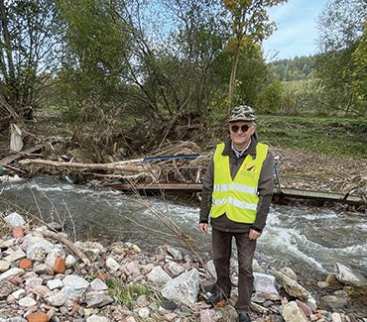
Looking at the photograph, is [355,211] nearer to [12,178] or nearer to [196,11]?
[12,178]

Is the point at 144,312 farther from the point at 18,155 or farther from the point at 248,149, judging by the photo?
the point at 18,155

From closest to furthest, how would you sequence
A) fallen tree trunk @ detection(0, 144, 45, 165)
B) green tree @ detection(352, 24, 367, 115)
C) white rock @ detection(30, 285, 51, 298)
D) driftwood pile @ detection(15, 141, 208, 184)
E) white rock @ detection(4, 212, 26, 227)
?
white rock @ detection(30, 285, 51, 298)
white rock @ detection(4, 212, 26, 227)
driftwood pile @ detection(15, 141, 208, 184)
fallen tree trunk @ detection(0, 144, 45, 165)
green tree @ detection(352, 24, 367, 115)

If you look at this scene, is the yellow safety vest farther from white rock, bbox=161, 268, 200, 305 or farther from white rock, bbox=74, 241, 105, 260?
white rock, bbox=74, 241, 105, 260

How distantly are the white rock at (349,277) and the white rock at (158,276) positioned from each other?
196 centimetres

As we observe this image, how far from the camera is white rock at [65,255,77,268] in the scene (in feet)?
11.7

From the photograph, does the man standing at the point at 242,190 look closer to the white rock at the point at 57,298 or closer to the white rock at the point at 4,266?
the white rock at the point at 57,298

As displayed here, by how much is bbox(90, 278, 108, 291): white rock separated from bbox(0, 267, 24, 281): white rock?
0.71m

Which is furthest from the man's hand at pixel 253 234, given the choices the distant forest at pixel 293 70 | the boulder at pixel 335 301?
the distant forest at pixel 293 70

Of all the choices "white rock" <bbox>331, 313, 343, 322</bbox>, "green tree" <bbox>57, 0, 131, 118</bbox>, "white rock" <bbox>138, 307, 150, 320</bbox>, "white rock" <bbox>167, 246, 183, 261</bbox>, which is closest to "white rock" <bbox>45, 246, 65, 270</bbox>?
"white rock" <bbox>138, 307, 150, 320</bbox>

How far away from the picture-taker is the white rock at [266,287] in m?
3.48

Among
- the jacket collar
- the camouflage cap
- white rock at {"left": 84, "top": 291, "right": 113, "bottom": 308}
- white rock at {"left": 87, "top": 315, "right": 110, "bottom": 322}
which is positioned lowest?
white rock at {"left": 87, "top": 315, "right": 110, "bottom": 322}

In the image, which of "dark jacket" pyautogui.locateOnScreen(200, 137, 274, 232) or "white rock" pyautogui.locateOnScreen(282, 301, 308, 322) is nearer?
"dark jacket" pyautogui.locateOnScreen(200, 137, 274, 232)

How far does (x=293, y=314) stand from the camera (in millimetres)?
3008

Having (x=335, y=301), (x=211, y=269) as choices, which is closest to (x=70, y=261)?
(x=211, y=269)
